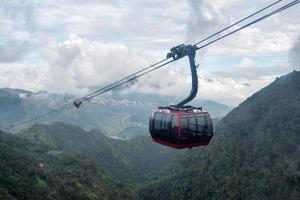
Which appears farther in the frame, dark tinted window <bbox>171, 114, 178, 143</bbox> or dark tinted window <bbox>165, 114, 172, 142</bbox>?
dark tinted window <bbox>165, 114, 172, 142</bbox>

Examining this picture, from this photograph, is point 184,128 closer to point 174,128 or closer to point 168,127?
point 174,128

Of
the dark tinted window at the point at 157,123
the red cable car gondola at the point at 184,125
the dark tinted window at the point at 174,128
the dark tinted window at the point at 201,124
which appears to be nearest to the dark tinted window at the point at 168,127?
the red cable car gondola at the point at 184,125

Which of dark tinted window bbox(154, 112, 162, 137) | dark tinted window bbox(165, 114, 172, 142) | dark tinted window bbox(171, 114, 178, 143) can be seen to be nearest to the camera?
dark tinted window bbox(171, 114, 178, 143)

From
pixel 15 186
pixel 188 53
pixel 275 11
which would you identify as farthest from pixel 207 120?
pixel 15 186

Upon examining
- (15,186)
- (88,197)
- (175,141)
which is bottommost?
(88,197)

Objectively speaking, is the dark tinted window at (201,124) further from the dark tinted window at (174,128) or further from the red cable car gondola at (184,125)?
the dark tinted window at (174,128)

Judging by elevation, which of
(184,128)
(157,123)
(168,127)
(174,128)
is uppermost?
(184,128)

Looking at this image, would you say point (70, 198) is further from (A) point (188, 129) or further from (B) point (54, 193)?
(A) point (188, 129)

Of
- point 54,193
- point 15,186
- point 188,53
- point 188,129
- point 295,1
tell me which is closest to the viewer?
point 295,1

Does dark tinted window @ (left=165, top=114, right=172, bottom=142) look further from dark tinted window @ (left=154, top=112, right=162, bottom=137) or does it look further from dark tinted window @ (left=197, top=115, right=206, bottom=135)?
dark tinted window @ (left=197, top=115, right=206, bottom=135)

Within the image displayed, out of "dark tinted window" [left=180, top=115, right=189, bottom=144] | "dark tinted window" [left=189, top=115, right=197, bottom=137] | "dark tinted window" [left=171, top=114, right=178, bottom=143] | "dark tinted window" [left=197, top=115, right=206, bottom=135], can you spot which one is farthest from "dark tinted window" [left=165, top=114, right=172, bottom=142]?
"dark tinted window" [left=197, top=115, right=206, bottom=135]

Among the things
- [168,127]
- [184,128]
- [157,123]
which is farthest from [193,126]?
[157,123]
